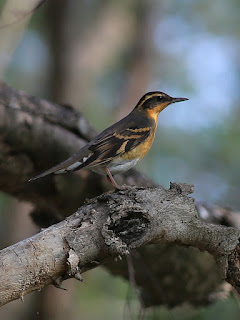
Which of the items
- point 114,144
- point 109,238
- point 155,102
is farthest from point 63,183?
point 109,238

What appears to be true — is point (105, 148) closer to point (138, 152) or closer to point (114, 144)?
point (114, 144)

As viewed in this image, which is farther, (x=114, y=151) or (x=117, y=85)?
(x=117, y=85)

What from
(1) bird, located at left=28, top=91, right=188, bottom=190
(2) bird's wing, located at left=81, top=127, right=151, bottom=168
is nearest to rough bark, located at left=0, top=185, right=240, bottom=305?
Result: (1) bird, located at left=28, top=91, right=188, bottom=190

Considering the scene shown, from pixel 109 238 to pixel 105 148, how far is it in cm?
209

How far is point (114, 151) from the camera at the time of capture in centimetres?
544

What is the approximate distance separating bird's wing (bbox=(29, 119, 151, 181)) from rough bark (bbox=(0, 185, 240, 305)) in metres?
1.26

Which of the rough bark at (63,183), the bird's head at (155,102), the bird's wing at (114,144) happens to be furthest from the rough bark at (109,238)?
the bird's head at (155,102)

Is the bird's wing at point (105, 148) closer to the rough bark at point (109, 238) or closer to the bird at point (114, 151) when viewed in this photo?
Answer: the bird at point (114, 151)

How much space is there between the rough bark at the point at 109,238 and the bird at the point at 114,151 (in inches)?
42.6

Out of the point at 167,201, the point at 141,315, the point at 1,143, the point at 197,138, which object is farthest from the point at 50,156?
the point at 197,138

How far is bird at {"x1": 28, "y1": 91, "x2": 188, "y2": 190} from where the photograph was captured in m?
5.25

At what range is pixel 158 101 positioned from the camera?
22.8 ft

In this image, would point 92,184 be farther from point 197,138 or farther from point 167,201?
point 197,138

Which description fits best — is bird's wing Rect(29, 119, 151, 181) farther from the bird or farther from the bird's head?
the bird's head
